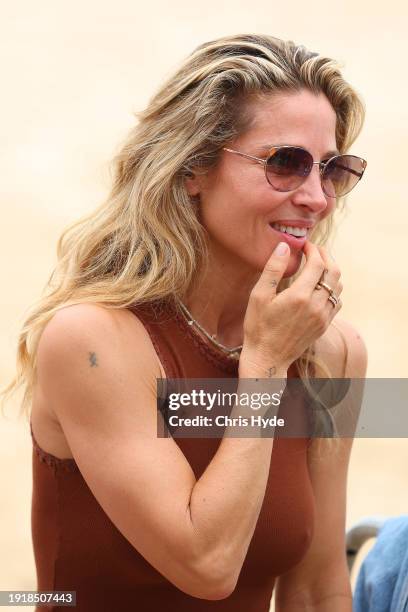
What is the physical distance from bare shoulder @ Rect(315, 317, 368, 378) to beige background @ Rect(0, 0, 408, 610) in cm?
273

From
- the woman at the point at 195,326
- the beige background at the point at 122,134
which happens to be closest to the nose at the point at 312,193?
the woman at the point at 195,326

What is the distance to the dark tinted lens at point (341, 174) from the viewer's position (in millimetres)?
2920

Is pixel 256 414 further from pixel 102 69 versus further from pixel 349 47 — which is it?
pixel 349 47

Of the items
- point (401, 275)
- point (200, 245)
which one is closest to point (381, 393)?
point (401, 275)

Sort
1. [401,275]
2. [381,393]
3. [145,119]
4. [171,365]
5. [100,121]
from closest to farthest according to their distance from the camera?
[171,365] < [145,119] < [381,393] < [401,275] < [100,121]

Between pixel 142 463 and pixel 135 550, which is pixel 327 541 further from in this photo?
pixel 142 463

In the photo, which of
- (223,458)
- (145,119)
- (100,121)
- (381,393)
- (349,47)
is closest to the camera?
(223,458)

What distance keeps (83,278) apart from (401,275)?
20.6 ft

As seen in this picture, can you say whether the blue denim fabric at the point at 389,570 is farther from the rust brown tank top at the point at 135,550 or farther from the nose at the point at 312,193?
the nose at the point at 312,193

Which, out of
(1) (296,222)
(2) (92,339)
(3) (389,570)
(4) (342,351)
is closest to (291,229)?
(1) (296,222)

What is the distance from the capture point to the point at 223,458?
Result: 2.59m

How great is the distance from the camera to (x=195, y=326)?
2.93 metres

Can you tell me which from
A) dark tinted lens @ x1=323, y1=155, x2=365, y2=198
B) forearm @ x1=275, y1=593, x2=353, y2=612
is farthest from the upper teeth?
forearm @ x1=275, y1=593, x2=353, y2=612

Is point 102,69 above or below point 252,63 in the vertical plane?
above
